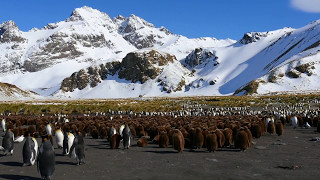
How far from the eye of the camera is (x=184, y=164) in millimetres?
12234

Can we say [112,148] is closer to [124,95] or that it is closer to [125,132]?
[125,132]

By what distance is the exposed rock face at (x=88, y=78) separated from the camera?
620ft

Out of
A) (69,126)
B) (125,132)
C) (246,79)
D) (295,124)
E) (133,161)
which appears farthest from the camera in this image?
(246,79)

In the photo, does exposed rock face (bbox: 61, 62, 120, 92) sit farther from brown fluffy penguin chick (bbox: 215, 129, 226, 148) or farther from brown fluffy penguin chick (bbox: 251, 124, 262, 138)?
brown fluffy penguin chick (bbox: 215, 129, 226, 148)

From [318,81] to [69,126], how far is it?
104 meters

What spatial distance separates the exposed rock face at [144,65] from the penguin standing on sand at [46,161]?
166 metres

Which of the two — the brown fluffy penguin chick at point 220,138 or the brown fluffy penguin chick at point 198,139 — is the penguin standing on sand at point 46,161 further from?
the brown fluffy penguin chick at point 220,138

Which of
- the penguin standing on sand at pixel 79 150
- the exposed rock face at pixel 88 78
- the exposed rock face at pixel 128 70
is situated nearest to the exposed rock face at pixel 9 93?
the exposed rock face at pixel 88 78

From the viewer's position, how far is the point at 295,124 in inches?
1001

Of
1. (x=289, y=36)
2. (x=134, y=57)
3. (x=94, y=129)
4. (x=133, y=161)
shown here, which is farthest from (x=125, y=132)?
(x=289, y=36)

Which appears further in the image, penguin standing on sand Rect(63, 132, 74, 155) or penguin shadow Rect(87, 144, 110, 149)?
penguin shadow Rect(87, 144, 110, 149)

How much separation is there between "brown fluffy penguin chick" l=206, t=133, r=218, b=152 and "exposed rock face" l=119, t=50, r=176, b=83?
162 meters

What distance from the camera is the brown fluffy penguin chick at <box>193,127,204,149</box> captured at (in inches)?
609

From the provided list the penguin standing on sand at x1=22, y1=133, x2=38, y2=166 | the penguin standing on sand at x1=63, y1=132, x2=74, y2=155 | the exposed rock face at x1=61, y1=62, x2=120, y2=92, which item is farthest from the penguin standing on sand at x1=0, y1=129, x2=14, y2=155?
the exposed rock face at x1=61, y1=62, x2=120, y2=92
